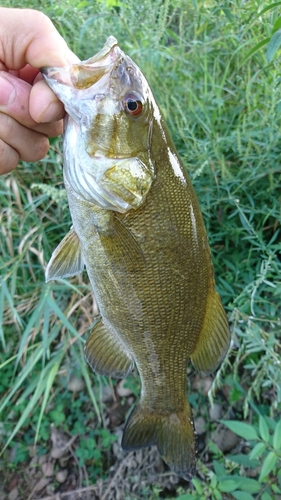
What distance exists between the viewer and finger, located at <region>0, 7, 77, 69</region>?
125cm

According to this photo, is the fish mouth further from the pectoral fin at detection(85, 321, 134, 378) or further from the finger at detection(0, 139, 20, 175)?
the pectoral fin at detection(85, 321, 134, 378)

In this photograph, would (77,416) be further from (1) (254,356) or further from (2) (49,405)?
(1) (254,356)

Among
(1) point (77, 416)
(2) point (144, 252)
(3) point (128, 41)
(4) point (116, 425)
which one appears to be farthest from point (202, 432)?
(3) point (128, 41)

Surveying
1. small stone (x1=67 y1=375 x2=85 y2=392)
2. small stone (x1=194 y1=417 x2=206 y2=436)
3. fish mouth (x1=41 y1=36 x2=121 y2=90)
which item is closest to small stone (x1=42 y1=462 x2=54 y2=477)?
small stone (x1=67 y1=375 x2=85 y2=392)

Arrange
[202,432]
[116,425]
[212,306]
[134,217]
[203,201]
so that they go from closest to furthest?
1. [134,217]
2. [212,306]
3. [203,201]
4. [202,432]
5. [116,425]

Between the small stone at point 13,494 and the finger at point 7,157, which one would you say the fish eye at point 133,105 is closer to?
the finger at point 7,157

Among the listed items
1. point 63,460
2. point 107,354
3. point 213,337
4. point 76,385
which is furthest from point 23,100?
point 63,460

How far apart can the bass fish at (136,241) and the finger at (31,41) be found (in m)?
0.06

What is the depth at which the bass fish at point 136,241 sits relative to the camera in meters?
1.18

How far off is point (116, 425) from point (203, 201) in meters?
1.45

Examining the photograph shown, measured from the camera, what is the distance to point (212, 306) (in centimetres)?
144

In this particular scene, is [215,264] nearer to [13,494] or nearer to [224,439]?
[224,439]

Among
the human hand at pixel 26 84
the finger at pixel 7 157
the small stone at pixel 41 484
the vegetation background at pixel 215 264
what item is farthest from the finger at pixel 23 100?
the small stone at pixel 41 484

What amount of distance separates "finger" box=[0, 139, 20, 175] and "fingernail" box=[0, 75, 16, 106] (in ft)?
0.64
